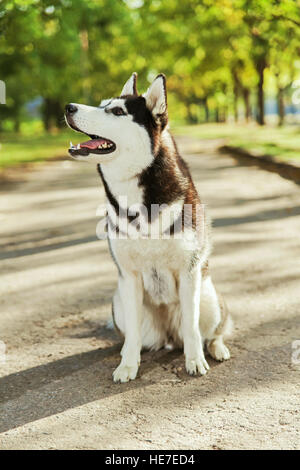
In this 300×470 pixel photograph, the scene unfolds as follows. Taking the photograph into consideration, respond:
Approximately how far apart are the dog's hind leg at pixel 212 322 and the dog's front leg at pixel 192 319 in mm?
159

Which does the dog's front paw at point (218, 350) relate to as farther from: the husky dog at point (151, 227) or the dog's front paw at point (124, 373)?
the dog's front paw at point (124, 373)

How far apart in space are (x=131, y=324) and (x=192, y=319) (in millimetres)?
407

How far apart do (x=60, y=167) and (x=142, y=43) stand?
78.1ft

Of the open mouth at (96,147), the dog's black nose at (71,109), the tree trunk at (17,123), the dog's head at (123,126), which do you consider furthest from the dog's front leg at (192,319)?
the tree trunk at (17,123)

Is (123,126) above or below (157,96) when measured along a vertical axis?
below

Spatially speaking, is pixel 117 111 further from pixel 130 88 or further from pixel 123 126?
pixel 130 88

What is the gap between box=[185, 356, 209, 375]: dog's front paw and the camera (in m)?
3.57

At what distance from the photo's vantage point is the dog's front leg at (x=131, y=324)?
11.7 feet

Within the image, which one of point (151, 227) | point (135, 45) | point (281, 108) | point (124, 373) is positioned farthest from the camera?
point (135, 45)

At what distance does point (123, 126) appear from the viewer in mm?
3230

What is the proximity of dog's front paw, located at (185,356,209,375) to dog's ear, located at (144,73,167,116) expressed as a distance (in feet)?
5.26

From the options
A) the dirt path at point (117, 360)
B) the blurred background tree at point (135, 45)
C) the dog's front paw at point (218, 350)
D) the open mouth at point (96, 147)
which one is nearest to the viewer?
the dirt path at point (117, 360)

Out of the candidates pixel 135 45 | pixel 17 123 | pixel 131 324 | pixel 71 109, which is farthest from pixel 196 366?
pixel 17 123
